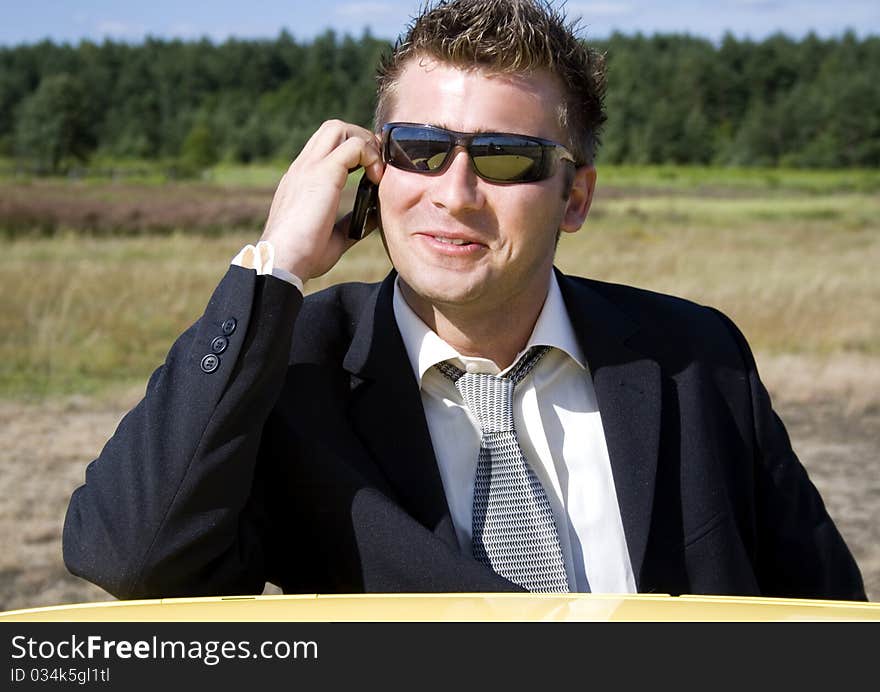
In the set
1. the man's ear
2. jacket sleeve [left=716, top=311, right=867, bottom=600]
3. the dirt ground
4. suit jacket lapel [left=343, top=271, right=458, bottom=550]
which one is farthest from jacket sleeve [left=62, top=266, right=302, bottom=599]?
the dirt ground

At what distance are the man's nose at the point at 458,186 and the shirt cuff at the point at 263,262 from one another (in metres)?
0.33

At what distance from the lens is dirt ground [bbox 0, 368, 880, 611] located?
571 cm

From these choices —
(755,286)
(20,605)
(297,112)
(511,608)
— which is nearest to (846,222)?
(755,286)

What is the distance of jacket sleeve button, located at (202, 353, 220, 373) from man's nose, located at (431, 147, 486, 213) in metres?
0.54

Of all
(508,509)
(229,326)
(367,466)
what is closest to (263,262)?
(229,326)

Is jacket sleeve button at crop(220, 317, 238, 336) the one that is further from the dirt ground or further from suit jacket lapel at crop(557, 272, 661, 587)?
the dirt ground

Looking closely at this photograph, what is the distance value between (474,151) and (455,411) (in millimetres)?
535

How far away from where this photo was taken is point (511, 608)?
1473 millimetres

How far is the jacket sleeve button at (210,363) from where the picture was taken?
183 centimetres

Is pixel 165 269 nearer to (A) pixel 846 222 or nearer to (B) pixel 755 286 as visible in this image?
(B) pixel 755 286

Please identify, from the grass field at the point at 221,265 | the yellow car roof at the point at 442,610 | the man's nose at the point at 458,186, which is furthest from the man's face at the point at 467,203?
the grass field at the point at 221,265

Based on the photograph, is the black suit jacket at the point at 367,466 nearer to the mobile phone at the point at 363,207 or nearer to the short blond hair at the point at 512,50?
the mobile phone at the point at 363,207

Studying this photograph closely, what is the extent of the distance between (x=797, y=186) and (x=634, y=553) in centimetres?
5486

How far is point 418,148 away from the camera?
206 cm
